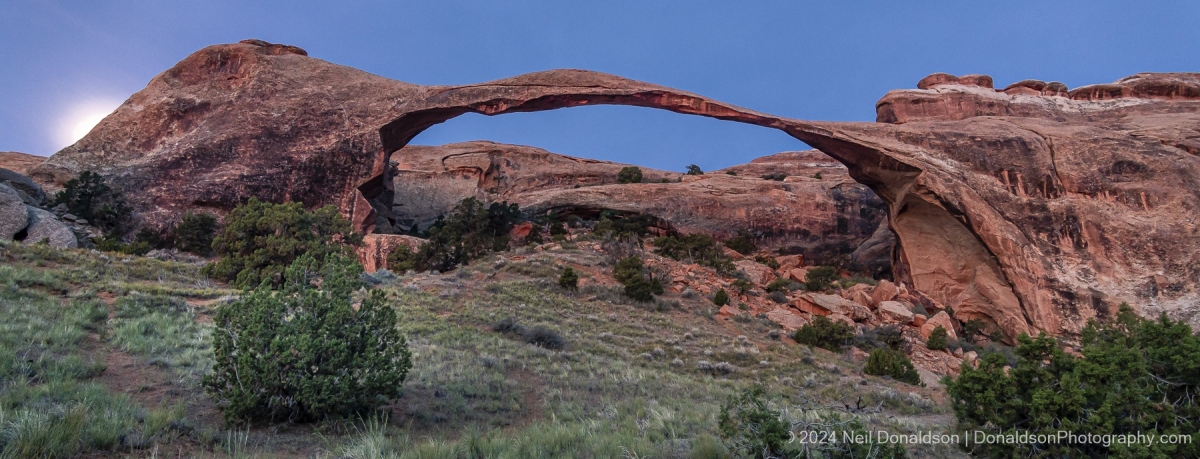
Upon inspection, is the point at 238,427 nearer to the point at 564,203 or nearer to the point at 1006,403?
the point at 1006,403

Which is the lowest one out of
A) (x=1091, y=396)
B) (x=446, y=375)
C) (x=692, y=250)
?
(x=692, y=250)

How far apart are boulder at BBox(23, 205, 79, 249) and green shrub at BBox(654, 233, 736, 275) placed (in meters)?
19.3

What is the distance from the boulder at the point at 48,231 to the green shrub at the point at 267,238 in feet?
18.1

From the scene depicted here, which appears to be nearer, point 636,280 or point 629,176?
point 636,280

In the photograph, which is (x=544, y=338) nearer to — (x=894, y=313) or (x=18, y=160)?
(x=894, y=313)

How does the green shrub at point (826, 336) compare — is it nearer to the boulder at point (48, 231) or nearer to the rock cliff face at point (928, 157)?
the rock cliff face at point (928, 157)

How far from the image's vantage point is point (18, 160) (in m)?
34.5

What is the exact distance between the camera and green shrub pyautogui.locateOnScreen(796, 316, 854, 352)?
15.9m

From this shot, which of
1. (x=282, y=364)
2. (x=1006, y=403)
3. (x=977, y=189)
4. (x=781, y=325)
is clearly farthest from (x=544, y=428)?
(x=977, y=189)

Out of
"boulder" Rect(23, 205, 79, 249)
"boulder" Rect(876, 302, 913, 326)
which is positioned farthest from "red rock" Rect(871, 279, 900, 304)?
"boulder" Rect(23, 205, 79, 249)

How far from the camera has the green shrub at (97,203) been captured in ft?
70.4

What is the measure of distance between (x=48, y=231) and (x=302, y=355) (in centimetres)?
1887

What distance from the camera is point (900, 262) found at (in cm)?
2509

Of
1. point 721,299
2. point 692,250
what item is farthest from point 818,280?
point 721,299
